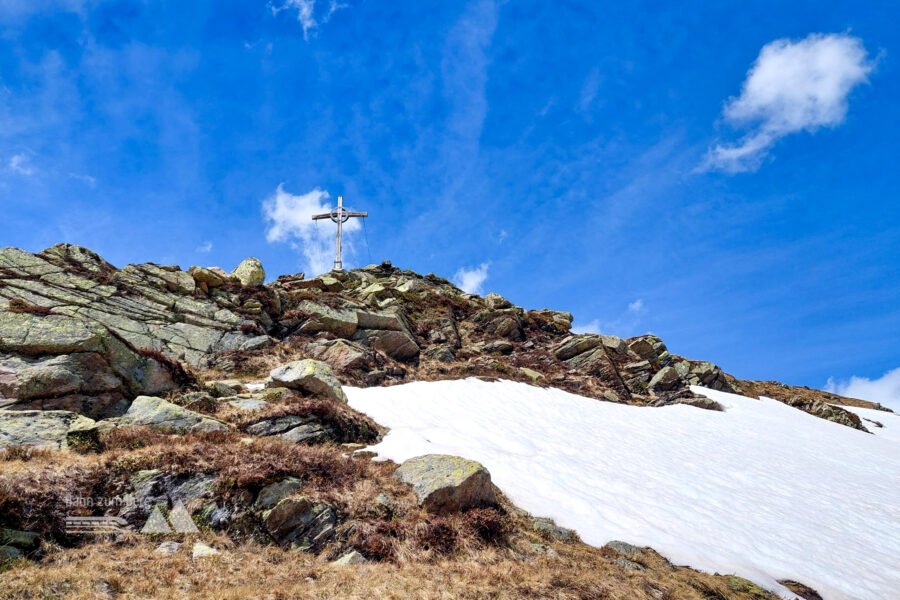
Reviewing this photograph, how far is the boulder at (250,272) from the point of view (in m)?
32.6

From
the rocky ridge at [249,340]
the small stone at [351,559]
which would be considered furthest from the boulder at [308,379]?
the small stone at [351,559]

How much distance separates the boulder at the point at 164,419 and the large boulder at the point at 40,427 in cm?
102

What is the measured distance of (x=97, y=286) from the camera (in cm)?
2470

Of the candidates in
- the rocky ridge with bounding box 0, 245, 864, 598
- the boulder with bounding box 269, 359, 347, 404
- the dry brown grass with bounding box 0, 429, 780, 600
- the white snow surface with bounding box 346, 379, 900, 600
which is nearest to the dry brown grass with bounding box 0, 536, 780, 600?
the dry brown grass with bounding box 0, 429, 780, 600

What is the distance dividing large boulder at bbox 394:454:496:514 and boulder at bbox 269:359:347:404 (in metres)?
6.46

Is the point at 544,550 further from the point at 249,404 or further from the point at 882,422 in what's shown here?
the point at 882,422

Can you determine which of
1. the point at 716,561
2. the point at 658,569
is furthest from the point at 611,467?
the point at 658,569

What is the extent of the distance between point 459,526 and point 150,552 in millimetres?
6463

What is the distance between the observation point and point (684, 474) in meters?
17.6

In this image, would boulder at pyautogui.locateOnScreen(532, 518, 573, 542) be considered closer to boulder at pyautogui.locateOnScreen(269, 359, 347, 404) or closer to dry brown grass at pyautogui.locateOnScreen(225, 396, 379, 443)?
dry brown grass at pyautogui.locateOnScreen(225, 396, 379, 443)

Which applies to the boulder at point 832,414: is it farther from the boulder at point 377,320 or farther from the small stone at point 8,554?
the small stone at point 8,554

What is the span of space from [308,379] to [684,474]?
16.7m

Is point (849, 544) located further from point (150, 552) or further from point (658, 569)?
point (150, 552)

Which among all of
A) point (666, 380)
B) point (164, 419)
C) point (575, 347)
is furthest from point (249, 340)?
point (666, 380)
